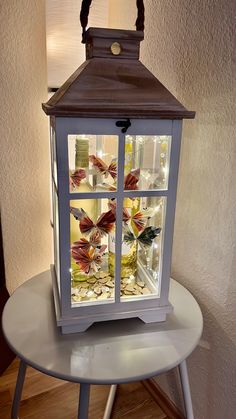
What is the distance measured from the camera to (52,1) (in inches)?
43.4

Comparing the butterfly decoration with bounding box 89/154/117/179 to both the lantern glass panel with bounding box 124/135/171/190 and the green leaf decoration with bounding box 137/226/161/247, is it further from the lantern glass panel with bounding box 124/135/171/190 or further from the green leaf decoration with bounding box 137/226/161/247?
the green leaf decoration with bounding box 137/226/161/247

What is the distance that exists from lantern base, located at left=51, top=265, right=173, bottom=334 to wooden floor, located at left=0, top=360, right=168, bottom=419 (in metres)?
0.61

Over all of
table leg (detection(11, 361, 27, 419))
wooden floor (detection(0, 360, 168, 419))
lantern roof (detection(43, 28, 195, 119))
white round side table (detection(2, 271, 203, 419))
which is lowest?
wooden floor (detection(0, 360, 168, 419))

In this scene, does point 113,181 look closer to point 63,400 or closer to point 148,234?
point 148,234

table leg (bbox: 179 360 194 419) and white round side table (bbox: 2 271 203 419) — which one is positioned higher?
white round side table (bbox: 2 271 203 419)

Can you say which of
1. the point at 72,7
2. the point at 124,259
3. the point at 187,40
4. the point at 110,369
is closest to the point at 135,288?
the point at 124,259

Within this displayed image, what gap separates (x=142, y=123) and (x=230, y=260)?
44 cm

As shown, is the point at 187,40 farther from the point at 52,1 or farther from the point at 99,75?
the point at 52,1

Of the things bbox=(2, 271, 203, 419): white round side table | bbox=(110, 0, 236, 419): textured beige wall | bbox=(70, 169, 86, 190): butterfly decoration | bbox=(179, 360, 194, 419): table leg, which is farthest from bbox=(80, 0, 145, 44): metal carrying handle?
bbox=(179, 360, 194, 419): table leg

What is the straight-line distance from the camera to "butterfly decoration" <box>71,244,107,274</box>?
0.76 m

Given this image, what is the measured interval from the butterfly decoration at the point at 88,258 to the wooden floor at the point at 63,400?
0.74 metres

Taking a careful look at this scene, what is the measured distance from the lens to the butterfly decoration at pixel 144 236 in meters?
0.79

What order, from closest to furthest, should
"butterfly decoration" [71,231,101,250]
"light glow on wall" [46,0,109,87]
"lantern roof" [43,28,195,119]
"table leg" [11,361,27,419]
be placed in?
"lantern roof" [43,28,195,119] → "butterfly decoration" [71,231,101,250] → "table leg" [11,361,27,419] → "light glow on wall" [46,0,109,87]

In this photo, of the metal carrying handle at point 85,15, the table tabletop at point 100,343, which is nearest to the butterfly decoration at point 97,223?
the table tabletop at point 100,343
